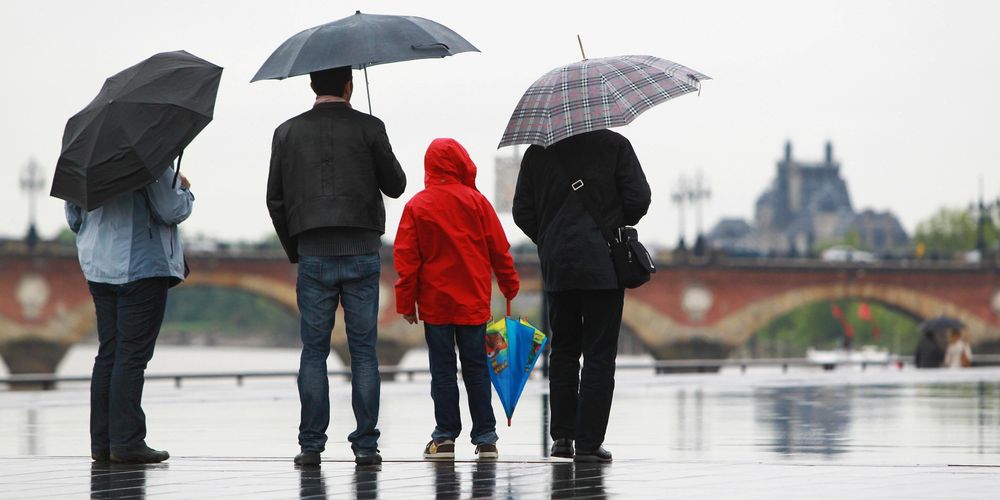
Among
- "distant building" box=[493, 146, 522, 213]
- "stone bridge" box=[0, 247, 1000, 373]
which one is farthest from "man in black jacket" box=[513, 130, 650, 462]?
"stone bridge" box=[0, 247, 1000, 373]

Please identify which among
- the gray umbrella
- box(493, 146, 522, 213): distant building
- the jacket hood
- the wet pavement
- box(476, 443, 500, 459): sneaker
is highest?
box(493, 146, 522, 213): distant building

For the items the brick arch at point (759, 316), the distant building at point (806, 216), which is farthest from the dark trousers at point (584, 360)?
the distant building at point (806, 216)

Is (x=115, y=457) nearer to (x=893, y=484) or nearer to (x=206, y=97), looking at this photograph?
(x=206, y=97)

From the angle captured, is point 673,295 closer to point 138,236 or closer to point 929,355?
point 929,355

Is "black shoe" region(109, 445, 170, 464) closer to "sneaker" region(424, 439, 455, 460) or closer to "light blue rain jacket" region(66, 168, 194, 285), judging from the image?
"light blue rain jacket" region(66, 168, 194, 285)

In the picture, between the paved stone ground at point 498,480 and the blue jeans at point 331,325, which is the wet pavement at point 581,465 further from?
the blue jeans at point 331,325

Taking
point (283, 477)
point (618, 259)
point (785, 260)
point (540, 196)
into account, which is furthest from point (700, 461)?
point (785, 260)

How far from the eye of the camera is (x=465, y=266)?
7.12m

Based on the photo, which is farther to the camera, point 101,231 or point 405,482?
point 101,231

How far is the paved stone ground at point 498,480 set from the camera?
5.34 metres

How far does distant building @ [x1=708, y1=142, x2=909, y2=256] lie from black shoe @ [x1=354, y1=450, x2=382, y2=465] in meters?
134

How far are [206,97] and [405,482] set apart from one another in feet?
7.12

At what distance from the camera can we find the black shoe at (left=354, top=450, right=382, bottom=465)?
6.48 m

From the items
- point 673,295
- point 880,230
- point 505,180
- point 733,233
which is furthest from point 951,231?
point 505,180
